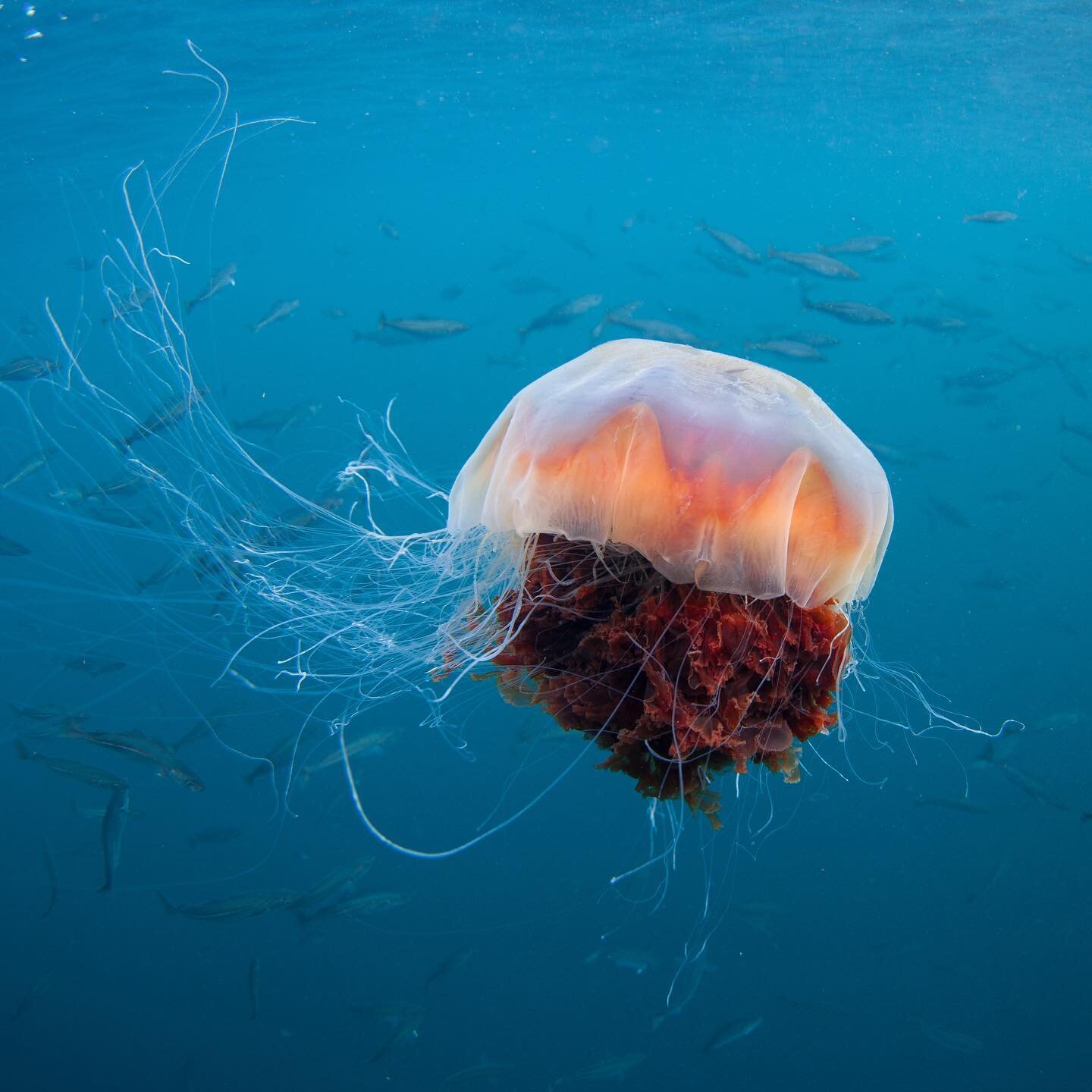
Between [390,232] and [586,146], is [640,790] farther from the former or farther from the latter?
[586,146]

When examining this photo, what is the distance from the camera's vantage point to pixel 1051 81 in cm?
1462

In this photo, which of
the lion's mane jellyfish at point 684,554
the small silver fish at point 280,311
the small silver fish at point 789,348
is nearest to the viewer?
the lion's mane jellyfish at point 684,554

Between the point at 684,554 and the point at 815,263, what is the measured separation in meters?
6.92

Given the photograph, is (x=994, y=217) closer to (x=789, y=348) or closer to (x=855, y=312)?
(x=855, y=312)

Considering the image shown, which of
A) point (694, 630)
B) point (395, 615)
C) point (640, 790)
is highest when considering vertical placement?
point (694, 630)

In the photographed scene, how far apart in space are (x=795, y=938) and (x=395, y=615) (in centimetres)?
1249

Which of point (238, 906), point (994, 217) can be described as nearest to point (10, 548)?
point (238, 906)

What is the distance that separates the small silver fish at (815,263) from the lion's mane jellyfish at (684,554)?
6.16m

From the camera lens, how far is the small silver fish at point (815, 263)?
7.67 m

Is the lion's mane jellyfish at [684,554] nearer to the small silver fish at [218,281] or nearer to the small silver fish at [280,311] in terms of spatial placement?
the small silver fish at [218,281]

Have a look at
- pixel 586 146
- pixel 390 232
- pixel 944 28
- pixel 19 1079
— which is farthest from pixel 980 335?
pixel 586 146

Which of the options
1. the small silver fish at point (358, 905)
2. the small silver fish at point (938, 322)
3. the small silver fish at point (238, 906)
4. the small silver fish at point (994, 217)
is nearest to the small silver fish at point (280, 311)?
the small silver fish at point (238, 906)

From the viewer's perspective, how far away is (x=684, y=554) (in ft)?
5.81

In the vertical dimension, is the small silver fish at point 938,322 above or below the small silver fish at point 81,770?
above
